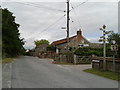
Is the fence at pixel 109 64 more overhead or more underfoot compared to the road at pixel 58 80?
more overhead

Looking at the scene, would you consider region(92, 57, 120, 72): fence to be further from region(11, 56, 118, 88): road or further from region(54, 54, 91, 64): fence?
region(54, 54, 91, 64): fence

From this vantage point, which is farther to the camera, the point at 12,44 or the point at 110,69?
the point at 12,44

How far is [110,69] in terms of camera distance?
14.3 m

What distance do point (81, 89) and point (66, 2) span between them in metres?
21.2

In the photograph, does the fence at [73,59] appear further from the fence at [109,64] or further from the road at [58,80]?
the road at [58,80]

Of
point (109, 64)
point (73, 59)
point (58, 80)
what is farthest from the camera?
point (73, 59)

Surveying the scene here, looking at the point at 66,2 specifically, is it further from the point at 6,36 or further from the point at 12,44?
the point at 12,44

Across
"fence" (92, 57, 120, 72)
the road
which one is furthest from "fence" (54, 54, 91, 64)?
the road

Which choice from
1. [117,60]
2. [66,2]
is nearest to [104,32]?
[117,60]

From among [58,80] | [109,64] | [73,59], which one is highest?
[109,64]

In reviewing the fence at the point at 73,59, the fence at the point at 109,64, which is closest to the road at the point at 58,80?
the fence at the point at 109,64

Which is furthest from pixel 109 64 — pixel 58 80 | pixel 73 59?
pixel 73 59

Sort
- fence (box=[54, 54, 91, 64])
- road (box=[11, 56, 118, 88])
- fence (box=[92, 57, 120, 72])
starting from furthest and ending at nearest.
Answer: fence (box=[54, 54, 91, 64]) → fence (box=[92, 57, 120, 72]) → road (box=[11, 56, 118, 88])

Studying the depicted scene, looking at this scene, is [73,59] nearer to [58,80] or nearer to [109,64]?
[109,64]
